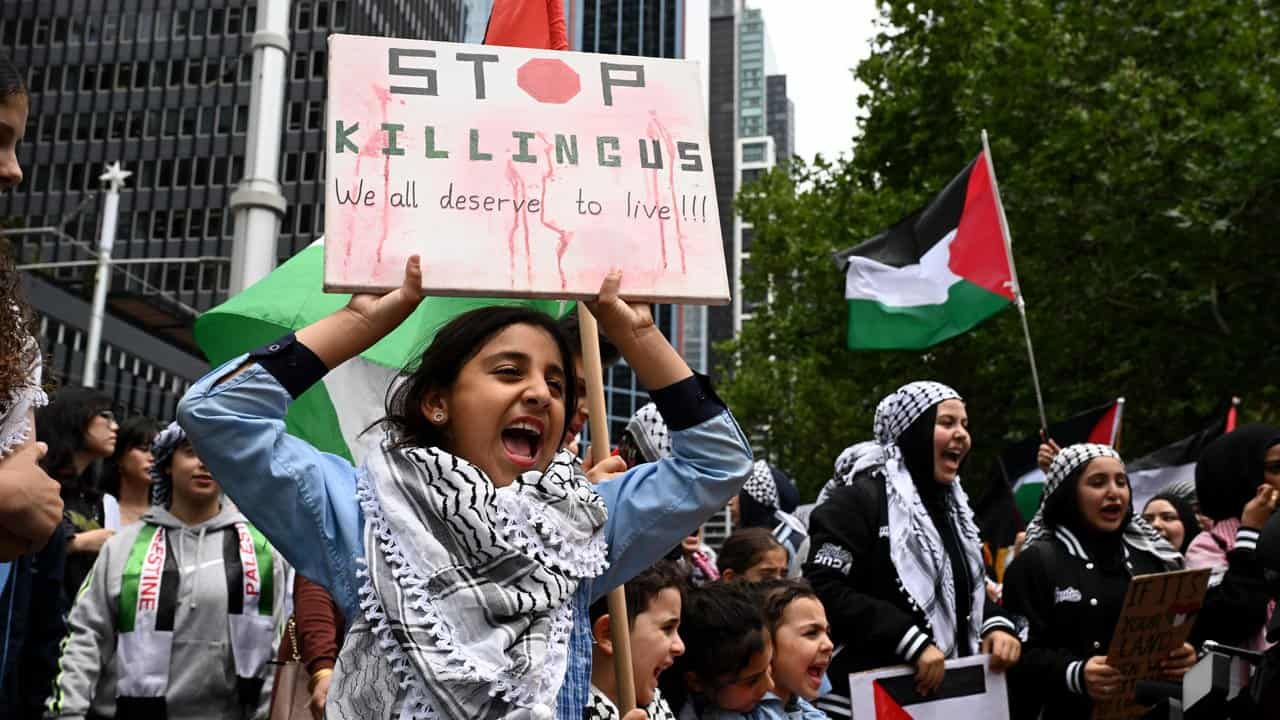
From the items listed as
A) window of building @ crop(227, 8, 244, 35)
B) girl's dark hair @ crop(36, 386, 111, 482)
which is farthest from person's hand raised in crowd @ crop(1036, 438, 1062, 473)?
window of building @ crop(227, 8, 244, 35)

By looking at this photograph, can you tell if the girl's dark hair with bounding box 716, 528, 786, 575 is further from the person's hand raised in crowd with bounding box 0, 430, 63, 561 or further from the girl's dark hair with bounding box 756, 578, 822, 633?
the person's hand raised in crowd with bounding box 0, 430, 63, 561

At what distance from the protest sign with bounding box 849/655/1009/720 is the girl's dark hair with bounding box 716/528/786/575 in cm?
97

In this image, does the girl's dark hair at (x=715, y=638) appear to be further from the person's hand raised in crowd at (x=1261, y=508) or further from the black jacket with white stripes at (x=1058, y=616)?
the person's hand raised in crowd at (x=1261, y=508)

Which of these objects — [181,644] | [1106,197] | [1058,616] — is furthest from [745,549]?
[1106,197]

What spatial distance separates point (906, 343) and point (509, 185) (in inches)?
326

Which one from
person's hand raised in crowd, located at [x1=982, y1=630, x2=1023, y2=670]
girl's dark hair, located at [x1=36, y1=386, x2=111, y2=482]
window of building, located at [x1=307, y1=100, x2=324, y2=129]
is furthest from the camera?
window of building, located at [x1=307, y1=100, x2=324, y2=129]

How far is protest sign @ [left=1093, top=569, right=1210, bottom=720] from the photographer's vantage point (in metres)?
5.25

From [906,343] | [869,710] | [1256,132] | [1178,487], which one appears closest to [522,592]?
[869,710]

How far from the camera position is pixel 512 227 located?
3.11 m

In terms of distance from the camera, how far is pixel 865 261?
11.3 m

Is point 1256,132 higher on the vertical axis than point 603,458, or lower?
higher

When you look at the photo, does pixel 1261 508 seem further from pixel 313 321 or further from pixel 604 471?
pixel 313 321

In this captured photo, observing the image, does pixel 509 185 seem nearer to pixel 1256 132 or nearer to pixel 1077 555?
pixel 1077 555

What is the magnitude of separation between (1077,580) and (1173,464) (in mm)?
5850
